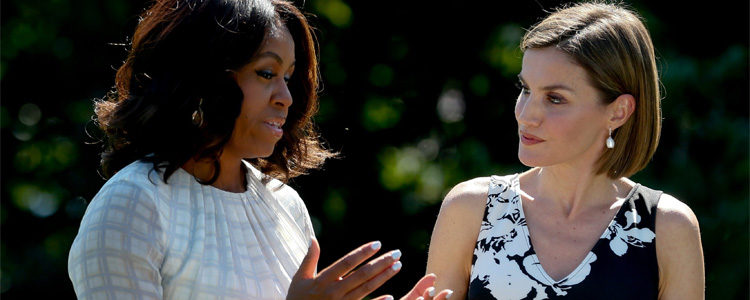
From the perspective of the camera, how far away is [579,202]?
2.93m

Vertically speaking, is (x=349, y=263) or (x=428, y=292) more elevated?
(x=349, y=263)

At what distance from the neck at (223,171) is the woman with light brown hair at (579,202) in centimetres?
58

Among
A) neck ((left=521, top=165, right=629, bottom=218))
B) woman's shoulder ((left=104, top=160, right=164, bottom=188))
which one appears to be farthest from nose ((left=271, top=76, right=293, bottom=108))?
neck ((left=521, top=165, right=629, bottom=218))

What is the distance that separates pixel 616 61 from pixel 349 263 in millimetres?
983

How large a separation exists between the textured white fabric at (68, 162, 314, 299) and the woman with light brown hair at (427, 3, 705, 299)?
512mm

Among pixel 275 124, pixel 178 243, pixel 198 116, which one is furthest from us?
pixel 275 124

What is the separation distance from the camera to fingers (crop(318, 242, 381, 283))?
2.30m

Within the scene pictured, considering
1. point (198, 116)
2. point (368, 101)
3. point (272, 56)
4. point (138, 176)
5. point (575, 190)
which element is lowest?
point (368, 101)

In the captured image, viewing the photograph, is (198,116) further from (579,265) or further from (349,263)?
(579,265)

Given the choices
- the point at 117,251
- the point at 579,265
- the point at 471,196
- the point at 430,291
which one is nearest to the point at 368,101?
the point at 471,196

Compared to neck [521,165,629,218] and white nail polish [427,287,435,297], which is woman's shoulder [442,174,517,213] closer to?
neck [521,165,629,218]

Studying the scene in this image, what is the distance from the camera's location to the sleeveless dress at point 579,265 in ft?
9.07

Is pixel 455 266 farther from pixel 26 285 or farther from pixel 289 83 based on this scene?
pixel 26 285

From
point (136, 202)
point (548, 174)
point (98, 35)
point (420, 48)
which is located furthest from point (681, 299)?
point (98, 35)
